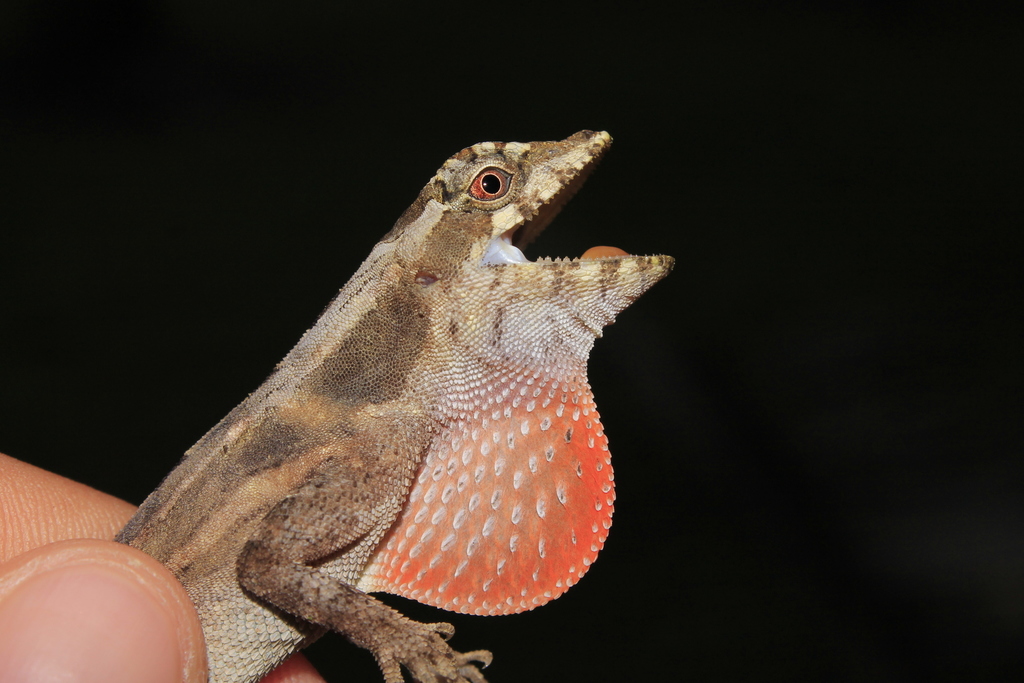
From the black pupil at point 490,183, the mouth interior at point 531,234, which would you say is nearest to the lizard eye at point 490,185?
the black pupil at point 490,183

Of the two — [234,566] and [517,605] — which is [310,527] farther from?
[517,605]

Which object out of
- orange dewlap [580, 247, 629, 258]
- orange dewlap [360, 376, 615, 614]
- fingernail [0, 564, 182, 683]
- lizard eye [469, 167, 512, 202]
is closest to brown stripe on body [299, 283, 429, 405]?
orange dewlap [360, 376, 615, 614]

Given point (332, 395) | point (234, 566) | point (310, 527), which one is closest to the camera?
point (310, 527)

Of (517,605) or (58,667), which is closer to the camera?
(58,667)

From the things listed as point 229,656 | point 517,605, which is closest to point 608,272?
point 517,605

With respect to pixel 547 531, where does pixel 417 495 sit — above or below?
below

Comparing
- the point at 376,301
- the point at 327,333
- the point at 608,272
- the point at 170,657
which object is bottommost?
the point at 170,657

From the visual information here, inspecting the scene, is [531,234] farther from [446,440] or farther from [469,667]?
[469,667]

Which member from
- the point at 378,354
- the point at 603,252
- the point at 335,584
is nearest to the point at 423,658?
the point at 335,584
